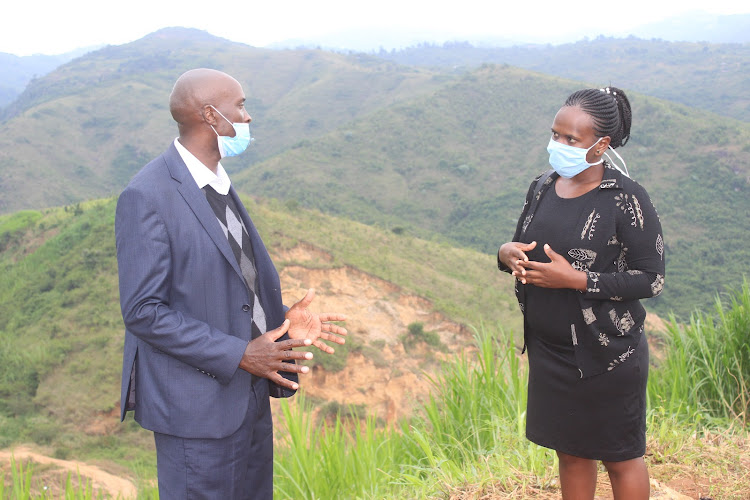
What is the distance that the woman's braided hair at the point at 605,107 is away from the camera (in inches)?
82.6

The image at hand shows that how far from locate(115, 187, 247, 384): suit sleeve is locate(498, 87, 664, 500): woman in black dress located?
3.28 ft

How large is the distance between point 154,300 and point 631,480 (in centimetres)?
163

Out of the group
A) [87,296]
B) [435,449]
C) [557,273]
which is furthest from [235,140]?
[87,296]

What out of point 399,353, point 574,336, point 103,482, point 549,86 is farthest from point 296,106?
point 574,336

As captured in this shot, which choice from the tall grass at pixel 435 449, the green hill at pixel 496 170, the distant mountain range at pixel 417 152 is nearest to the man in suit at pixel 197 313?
the tall grass at pixel 435 449

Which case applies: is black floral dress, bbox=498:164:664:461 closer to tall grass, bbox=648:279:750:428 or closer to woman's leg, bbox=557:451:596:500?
woman's leg, bbox=557:451:596:500

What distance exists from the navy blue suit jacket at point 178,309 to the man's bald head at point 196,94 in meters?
0.15

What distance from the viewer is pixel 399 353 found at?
14336mm

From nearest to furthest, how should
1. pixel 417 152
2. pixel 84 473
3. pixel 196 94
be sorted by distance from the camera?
pixel 196 94
pixel 84 473
pixel 417 152

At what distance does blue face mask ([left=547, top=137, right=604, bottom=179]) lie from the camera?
209 centimetres

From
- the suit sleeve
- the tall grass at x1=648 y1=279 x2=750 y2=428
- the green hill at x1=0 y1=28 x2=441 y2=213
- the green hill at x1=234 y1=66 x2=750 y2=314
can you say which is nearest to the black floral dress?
the suit sleeve

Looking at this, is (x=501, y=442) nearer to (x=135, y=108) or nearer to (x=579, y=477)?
(x=579, y=477)

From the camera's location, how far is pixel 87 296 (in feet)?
48.1

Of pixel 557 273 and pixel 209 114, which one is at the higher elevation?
pixel 209 114
